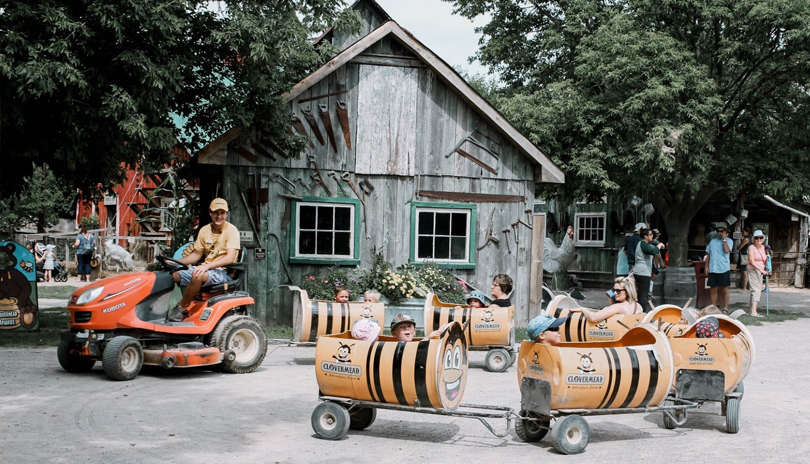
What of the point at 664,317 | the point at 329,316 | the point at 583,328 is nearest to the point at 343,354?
the point at 664,317

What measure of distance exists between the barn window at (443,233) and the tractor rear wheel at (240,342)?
5778mm

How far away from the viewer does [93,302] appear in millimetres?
9945

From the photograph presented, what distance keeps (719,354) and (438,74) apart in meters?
9.46

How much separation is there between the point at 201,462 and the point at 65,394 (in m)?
3.34

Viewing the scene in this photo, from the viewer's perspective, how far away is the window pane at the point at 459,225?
657 inches

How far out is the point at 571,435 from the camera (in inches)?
277

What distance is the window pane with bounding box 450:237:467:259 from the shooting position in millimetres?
16688

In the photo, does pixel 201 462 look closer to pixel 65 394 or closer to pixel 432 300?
pixel 65 394

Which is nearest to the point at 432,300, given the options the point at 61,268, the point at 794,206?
the point at 61,268

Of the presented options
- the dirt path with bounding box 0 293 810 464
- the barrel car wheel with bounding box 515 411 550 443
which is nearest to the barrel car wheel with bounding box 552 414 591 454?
the dirt path with bounding box 0 293 810 464

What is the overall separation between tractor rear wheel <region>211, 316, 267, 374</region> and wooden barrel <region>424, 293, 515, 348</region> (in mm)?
2227

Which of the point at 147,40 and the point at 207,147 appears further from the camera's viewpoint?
the point at 207,147

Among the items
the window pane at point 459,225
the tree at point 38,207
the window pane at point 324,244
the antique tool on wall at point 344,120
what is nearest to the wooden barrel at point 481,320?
the window pane at point 324,244

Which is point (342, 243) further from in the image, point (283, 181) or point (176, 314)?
point (176, 314)
